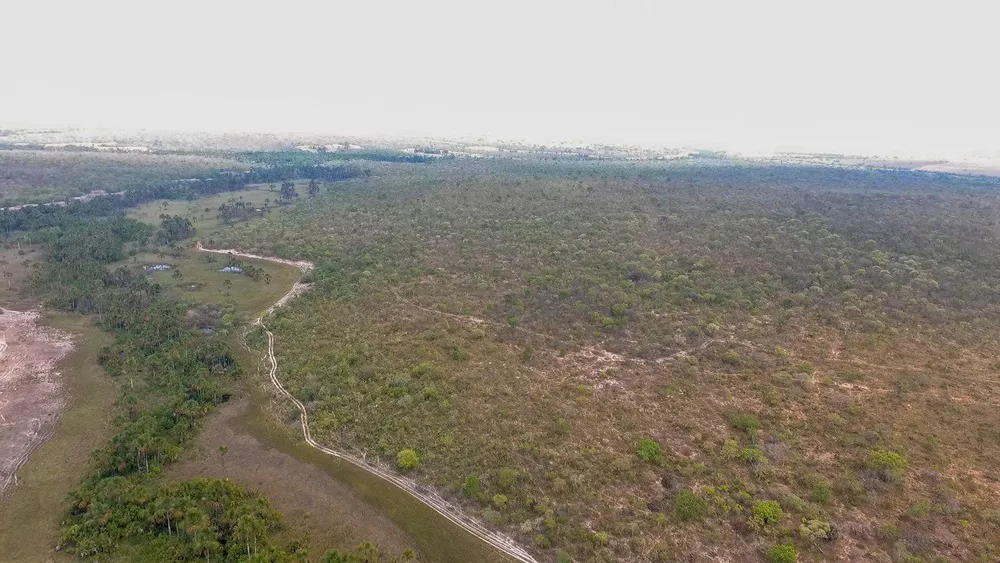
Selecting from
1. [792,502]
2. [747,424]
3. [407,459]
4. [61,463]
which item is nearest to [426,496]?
[407,459]

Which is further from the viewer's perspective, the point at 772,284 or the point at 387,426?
the point at 772,284

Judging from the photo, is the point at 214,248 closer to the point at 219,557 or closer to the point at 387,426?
the point at 387,426

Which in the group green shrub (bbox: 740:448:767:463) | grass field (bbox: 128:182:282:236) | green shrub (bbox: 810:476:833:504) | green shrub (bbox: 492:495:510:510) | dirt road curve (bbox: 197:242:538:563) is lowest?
dirt road curve (bbox: 197:242:538:563)

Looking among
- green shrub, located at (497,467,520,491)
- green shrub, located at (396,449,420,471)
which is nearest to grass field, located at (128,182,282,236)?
green shrub, located at (396,449,420,471)

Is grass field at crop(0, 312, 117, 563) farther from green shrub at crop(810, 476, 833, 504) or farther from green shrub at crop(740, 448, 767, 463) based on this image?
green shrub at crop(810, 476, 833, 504)

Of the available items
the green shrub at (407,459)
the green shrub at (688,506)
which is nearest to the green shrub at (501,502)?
the green shrub at (407,459)

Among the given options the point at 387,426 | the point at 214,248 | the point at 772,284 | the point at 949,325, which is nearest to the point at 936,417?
the point at 949,325

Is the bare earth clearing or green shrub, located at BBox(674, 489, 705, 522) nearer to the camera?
green shrub, located at BBox(674, 489, 705, 522)
